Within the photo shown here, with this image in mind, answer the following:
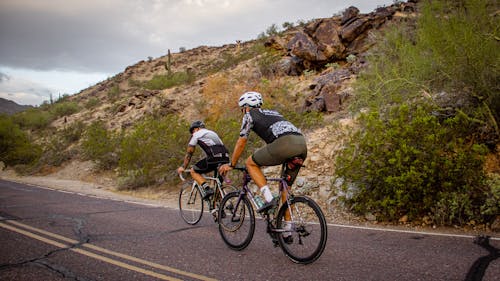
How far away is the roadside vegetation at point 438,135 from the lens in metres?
6.61

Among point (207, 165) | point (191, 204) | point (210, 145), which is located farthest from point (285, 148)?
point (191, 204)

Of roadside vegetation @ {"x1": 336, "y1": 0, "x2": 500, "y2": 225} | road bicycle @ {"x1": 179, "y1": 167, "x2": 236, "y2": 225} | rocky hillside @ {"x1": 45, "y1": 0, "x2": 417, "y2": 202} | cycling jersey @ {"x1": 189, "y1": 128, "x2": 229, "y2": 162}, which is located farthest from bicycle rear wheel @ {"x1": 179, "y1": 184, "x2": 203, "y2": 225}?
rocky hillside @ {"x1": 45, "y1": 0, "x2": 417, "y2": 202}

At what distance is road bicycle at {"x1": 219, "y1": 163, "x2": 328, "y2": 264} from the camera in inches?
165

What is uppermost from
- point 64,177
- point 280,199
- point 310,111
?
point 310,111

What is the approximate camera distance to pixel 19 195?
12133 millimetres

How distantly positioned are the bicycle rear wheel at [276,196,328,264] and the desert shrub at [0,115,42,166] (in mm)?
26578

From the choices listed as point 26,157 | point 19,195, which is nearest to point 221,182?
point 19,195

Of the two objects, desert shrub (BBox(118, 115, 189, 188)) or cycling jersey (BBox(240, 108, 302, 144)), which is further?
desert shrub (BBox(118, 115, 189, 188))

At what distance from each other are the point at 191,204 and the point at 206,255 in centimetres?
274

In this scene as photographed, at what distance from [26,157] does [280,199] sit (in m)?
28.3

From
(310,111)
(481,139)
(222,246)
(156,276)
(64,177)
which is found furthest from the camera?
(64,177)

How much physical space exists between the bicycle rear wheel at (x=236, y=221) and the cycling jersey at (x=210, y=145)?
4.95 ft

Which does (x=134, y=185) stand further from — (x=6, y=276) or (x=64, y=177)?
(x=6, y=276)

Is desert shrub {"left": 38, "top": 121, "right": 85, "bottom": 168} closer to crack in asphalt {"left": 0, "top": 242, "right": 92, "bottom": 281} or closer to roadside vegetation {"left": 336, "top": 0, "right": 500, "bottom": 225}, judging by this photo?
crack in asphalt {"left": 0, "top": 242, "right": 92, "bottom": 281}
